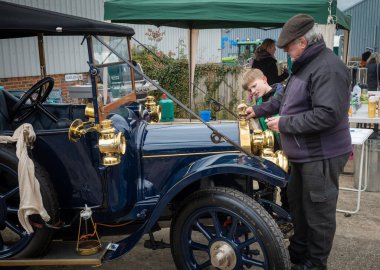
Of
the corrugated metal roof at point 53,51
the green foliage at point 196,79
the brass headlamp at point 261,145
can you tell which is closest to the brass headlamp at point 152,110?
the brass headlamp at point 261,145

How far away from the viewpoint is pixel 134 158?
265cm

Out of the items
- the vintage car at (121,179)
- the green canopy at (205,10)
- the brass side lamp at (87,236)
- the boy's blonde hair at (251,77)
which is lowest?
the brass side lamp at (87,236)

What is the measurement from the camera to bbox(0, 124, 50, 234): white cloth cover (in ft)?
7.36

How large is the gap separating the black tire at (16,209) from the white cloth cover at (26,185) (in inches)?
2.3

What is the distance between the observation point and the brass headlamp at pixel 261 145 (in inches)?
103

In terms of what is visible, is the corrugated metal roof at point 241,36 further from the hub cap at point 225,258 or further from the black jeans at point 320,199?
the hub cap at point 225,258

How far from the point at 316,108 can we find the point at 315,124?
9 cm

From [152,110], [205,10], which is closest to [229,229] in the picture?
[152,110]

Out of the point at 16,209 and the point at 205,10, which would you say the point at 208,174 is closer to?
the point at 16,209

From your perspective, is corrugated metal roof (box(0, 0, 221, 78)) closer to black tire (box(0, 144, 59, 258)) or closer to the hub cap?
black tire (box(0, 144, 59, 258))

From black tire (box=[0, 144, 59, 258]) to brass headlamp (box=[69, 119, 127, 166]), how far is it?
13.7 inches

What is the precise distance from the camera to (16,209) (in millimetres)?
2494

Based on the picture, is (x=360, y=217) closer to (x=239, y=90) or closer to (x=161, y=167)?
(x=161, y=167)

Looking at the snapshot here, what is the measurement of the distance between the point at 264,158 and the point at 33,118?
5.39ft
